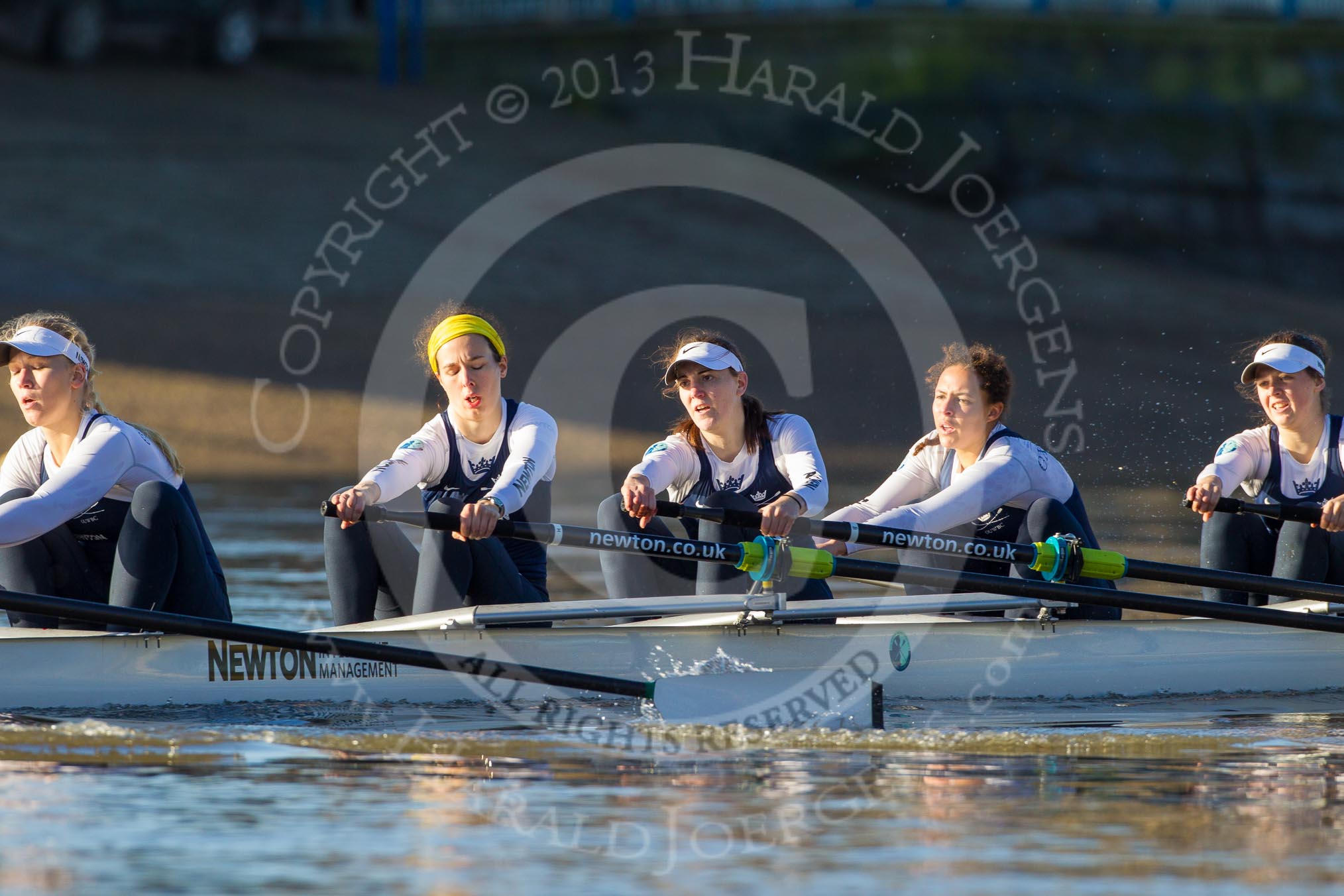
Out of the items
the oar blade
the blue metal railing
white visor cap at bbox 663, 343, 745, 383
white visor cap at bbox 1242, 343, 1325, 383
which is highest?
the blue metal railing

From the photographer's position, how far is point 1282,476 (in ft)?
23.8

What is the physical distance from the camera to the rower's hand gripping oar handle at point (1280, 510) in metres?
7.00

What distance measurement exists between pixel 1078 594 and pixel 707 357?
1.51m

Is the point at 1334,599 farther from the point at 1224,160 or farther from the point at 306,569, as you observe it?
the point at 1224,160

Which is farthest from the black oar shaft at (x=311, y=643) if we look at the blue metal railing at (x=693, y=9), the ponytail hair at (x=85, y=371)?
the blue metal railing at (x=693, y=9)

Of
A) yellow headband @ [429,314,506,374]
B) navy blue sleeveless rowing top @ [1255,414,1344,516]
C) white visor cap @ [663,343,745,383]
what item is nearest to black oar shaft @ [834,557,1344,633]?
navy blue sleeveless rowing top @ [1255,414,1344,516]

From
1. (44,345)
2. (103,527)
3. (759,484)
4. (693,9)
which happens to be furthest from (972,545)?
(693,9)

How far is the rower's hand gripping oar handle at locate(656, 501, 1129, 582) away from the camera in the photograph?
6566 millimetres

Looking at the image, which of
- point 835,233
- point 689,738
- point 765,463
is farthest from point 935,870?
point 835,233

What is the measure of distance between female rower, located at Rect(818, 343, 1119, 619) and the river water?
636mm

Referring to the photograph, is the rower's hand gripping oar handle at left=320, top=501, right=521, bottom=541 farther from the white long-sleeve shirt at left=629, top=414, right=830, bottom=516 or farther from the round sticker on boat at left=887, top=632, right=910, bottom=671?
the round sticker on boat at left=887, top=632, right=910, bottom=671

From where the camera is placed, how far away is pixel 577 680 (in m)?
6.16

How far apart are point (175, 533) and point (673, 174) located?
19.0 meters

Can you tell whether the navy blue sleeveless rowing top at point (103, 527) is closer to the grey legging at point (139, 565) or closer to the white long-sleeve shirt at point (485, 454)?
the grey legging at point (139, 565)
